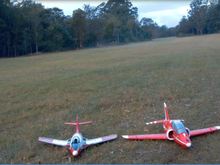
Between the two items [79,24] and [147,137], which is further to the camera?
[79,24]

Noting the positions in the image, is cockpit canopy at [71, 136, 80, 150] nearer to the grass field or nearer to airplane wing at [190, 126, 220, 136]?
the grass field

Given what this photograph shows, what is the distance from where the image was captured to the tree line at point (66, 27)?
55.6m

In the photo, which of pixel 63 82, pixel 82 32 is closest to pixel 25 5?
pixel 82 32

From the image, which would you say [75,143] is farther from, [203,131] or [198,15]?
[198,15]

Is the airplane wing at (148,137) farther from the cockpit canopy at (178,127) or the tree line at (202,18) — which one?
the tree line at (202,18)

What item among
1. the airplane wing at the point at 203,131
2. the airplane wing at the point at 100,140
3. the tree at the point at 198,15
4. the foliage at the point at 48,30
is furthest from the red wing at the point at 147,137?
the tree at the point at 198,15

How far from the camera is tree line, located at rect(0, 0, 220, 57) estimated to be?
5559cm

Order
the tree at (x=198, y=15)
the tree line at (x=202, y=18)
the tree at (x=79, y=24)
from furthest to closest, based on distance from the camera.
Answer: the tree at (x=198, y=15), the tree line at (x=202, y=18), the tree at (x=79, y=24)

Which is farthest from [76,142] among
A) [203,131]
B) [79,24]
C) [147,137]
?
[79,24]

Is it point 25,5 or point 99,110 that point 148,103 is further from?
point 25,5

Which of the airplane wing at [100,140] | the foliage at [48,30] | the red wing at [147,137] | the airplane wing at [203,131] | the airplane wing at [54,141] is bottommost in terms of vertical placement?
the airplane wing at [54,141]

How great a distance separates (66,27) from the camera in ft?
222

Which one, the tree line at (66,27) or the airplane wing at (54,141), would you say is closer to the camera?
the airplane wing at (54,141)

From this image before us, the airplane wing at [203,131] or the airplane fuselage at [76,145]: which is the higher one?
the airplane wing at [203,131]
